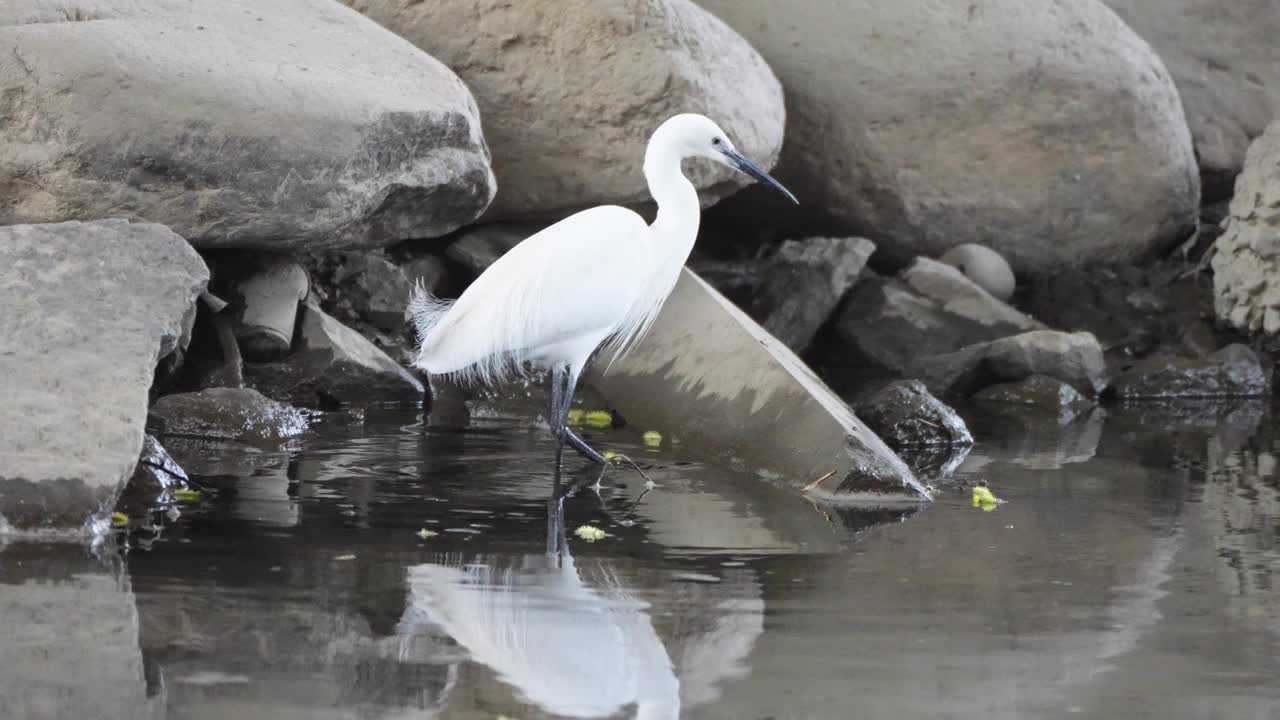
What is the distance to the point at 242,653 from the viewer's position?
12.1 feet

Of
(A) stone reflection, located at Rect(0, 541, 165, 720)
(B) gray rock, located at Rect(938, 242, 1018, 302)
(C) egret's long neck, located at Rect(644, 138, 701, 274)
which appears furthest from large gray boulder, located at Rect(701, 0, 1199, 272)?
(A) stone reflection, located at Rect(0, 541, 165, 720)

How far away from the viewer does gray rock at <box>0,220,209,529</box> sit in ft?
15.7

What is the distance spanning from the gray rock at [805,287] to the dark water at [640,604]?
3.48 m

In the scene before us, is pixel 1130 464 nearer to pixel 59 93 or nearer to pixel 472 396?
pixel 472 396

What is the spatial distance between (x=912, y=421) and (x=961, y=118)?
371cm

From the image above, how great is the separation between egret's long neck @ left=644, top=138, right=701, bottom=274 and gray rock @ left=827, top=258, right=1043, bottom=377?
3397 millimetres

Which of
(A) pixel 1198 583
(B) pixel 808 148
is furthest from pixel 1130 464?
(B) pixel 808 148

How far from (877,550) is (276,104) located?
3.49 m

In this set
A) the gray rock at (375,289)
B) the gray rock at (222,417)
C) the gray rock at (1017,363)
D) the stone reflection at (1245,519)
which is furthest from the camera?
the gray rock at (1017,363)

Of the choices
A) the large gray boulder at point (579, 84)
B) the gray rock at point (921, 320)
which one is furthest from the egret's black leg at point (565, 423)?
the gray rock at point (921, 320)

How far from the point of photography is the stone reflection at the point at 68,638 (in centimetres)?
334

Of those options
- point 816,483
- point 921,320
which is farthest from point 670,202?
point 921,320

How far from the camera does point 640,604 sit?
4332 millimetres

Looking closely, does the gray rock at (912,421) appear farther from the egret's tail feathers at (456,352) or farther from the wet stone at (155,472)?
the wet stone at (155,472)
